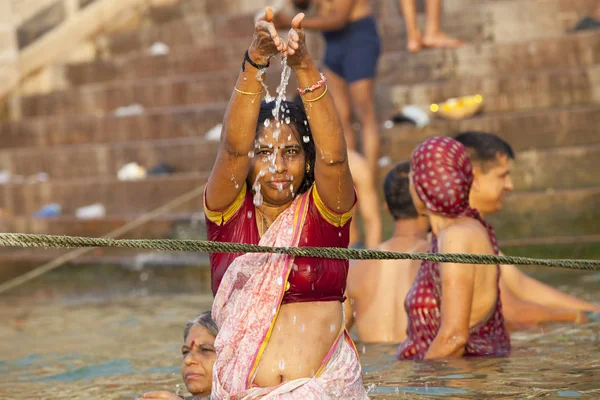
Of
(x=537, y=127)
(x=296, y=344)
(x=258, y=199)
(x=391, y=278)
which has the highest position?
(x=537, y=127)

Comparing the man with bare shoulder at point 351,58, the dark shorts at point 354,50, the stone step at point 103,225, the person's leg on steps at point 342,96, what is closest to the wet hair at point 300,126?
the man with bare shoulder at point 351,58

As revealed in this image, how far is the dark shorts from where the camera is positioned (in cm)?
973

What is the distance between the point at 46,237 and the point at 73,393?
216 cm

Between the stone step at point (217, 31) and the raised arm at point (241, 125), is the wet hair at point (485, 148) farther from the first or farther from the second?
the stone step at point (217, 31)

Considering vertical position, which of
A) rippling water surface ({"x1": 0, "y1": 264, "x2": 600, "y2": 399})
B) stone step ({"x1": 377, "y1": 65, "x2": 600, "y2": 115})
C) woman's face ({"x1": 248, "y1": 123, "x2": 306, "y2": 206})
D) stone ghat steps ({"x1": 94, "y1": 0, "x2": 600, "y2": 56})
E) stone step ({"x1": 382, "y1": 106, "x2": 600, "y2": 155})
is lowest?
rippling water surface ({"x1": 0, "y1": 264, "x2": 600, "y2": 399})

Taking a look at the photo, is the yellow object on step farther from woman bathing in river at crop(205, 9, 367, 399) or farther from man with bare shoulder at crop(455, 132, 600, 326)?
woman bathing in river at crop(205, 9, 367, 399)

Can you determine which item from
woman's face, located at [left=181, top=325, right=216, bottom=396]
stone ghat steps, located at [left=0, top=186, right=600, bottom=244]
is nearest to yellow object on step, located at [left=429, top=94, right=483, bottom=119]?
stone ghat steps, located at [left=0, top=186, right=600, bottom=244]

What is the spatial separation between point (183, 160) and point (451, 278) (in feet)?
23.2

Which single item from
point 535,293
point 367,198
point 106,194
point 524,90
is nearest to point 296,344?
point 535,293

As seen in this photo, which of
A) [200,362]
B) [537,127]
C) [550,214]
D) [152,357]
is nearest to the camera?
[200,362]

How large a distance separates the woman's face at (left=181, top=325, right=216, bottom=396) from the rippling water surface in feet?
2.26

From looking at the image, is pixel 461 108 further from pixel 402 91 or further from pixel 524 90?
pixel 402 91

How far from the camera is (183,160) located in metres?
12.0

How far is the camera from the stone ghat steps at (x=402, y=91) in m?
10.8
